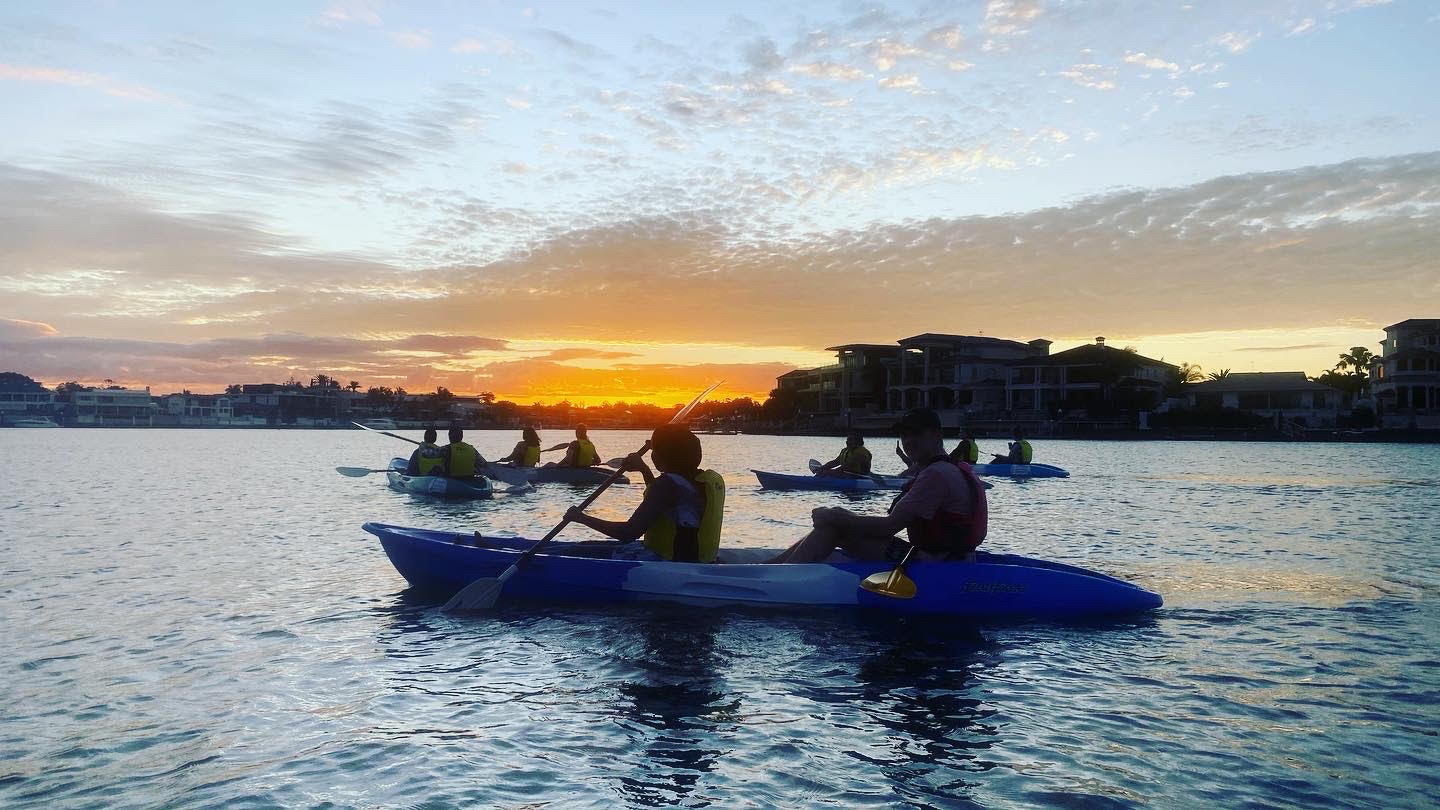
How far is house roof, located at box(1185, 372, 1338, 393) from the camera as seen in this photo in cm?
7456

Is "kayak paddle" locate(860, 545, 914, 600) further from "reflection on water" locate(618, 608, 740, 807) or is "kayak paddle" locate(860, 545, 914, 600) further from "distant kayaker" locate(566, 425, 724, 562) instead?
"distant kayaker" locate(566, 425, 724, 562)

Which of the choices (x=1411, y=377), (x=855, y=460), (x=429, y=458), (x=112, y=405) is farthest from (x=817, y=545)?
(x=112, y=405)

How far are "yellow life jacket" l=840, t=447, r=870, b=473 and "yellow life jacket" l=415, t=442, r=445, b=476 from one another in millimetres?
11100

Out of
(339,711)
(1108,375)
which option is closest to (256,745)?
(339,711)

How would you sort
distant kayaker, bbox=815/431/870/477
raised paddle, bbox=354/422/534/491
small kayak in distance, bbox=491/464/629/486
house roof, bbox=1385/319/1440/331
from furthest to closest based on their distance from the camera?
1. house roof, bbox=1385/319/1440/331
2. distant kayaker, bbox=815/431/870/477
3. small kayak in distance, bbox=491/464/629/486
4. raised paddle, bbox=354/422/534/491

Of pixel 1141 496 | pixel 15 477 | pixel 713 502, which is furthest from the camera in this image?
pixel 15 477

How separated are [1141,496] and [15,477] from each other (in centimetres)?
3995

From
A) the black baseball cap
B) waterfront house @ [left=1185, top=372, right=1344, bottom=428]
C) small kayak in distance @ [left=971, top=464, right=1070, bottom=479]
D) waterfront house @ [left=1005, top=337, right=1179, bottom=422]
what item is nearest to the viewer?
the black baseball cap

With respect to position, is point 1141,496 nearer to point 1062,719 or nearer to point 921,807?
point 1062,719

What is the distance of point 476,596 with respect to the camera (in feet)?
32.5

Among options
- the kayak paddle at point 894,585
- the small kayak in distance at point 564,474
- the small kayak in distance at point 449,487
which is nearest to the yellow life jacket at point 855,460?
the small kayak in distance at point 564,474

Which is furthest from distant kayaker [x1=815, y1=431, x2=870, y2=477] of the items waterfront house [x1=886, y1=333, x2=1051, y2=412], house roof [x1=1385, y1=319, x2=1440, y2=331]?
house roof [x1=1385, y1=319, x2=1440, y2=331]

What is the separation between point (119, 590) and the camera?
37.4 feet

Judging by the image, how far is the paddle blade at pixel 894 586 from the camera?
8781mm
